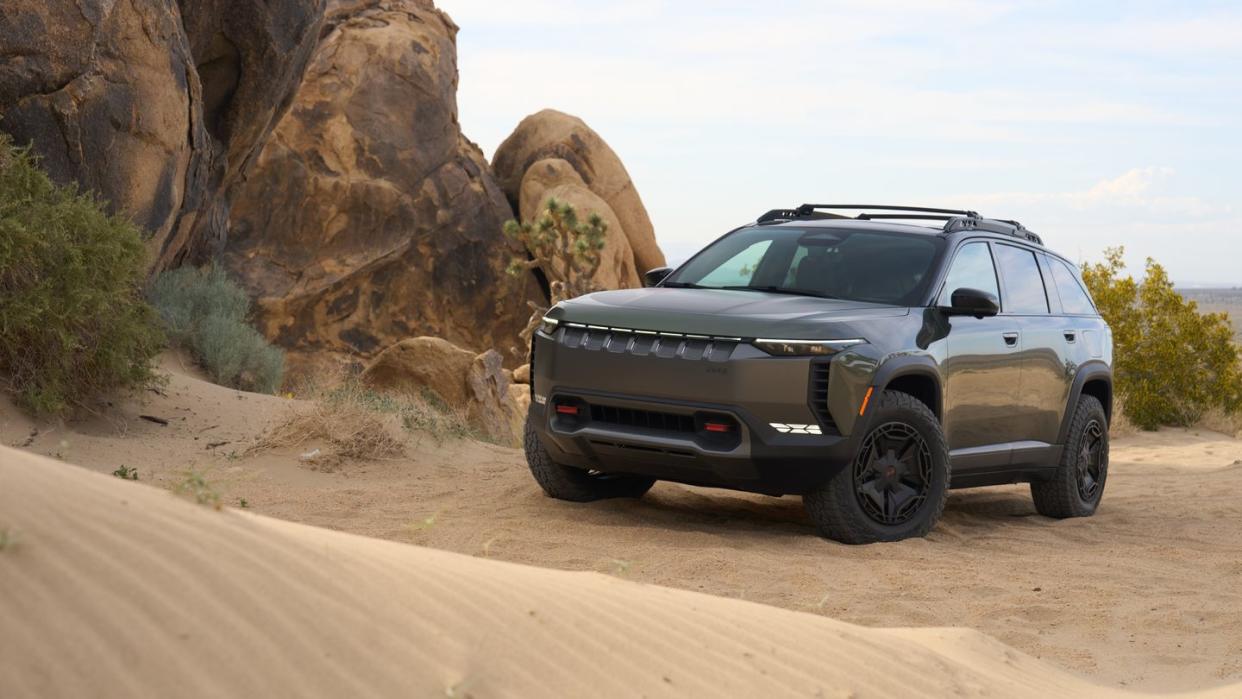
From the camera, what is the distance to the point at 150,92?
13.1 m

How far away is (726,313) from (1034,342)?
2716 millimetres

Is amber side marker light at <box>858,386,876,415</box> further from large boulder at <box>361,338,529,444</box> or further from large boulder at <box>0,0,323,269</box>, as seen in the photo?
large boulder at <box>361,338,529,444</box>

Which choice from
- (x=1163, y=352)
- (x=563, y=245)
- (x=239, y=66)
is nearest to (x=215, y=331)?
(x=239, y=66)

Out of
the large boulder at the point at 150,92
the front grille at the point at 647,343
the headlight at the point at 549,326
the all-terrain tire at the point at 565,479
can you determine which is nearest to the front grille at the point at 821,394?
the front grille at the point at 647,343

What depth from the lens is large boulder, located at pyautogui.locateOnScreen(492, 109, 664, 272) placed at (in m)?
35.1

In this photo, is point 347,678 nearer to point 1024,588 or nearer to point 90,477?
point 90,477

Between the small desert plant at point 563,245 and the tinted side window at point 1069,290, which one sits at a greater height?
the tinted side window at point 1069,290

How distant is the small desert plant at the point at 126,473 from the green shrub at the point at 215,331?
4650mm

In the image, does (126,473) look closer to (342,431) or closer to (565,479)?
(342,431)

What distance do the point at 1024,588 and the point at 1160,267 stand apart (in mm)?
18630

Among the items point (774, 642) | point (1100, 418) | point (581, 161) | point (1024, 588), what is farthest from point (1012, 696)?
point (581, 161)

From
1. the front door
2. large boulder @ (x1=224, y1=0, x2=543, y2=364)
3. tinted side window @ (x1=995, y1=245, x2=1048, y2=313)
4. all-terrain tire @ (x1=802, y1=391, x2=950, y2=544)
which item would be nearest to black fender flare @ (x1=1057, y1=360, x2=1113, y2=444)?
tinted side window @ (x1=995, y1=245, x2=1048, y2=313)

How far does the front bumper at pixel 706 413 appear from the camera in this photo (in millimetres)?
7574

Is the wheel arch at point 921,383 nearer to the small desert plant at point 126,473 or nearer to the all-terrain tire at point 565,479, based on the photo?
the all-terrain tire at point 565,479
